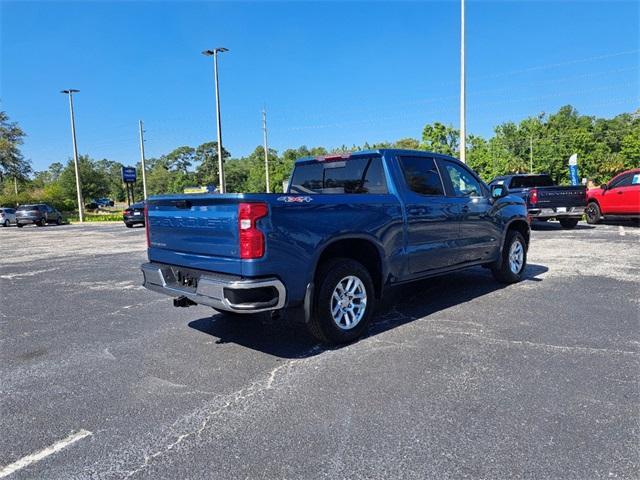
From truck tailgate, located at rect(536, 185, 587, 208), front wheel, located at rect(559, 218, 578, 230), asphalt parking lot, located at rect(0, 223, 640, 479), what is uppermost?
truck tailgate, located at rect(536, 185, 587, 208)

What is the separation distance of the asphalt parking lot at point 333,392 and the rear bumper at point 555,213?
8.52 m

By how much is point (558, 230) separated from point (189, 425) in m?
15.3

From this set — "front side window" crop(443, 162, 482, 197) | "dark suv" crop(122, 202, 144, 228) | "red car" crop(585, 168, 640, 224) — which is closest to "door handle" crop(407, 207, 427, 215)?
"front side window" crop(443, 162, 482, 197)

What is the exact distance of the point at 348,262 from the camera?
4.67 metres

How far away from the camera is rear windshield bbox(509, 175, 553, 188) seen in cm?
1662

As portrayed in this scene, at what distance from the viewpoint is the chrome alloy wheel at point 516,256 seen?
7.23 meters

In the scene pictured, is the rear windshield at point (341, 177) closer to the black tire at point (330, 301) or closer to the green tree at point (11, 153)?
the black tire at point (330, 301)

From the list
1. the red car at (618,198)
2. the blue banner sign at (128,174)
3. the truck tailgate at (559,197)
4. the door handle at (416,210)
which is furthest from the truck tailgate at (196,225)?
the blue banner sign at (128,174)

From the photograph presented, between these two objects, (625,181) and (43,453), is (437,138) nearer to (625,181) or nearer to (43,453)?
(625,181)

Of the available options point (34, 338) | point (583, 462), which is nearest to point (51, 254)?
point (34, 338)

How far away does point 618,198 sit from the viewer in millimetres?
15469

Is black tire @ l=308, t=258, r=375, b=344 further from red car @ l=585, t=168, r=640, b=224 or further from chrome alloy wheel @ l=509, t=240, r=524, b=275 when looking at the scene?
red car @ l=585, t=168, r=640, b=224

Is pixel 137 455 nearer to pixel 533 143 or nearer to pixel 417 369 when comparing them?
pixel 417 369

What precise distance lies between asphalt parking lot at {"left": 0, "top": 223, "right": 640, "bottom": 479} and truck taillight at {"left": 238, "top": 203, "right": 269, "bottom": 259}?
1052mm
